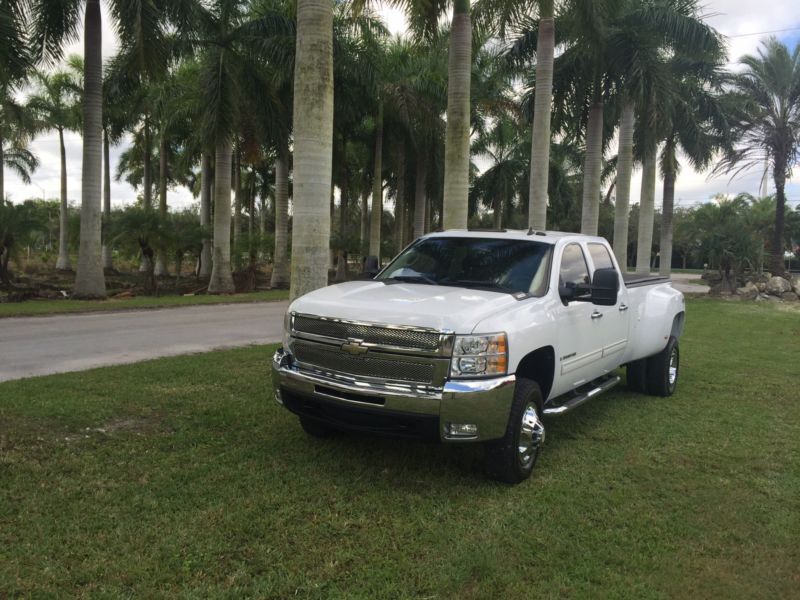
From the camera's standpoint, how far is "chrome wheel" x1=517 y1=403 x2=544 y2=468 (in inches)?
185

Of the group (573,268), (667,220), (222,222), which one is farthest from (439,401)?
(667,220)

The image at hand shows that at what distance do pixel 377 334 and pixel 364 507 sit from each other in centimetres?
116

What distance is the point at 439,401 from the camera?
4.20 metres

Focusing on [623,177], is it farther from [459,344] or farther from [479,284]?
[459,344]

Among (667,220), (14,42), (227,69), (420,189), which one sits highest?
(227,69)

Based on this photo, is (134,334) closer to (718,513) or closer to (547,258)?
(547,258)

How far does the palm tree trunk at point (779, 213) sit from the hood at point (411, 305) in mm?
32522

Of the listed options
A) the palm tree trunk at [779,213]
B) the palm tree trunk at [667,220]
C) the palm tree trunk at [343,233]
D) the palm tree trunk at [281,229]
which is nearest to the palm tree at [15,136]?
the palm tree trunk at [281,229]

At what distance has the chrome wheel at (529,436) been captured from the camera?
15.4 ft

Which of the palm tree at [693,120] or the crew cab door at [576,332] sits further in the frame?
the palm tree at [693,120]

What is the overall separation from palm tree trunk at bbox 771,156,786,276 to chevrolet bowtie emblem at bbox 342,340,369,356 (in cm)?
3352

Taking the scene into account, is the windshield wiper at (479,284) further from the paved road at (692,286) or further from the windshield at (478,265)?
the paved road at (692,286)

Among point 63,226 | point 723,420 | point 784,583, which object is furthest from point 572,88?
point 63,226

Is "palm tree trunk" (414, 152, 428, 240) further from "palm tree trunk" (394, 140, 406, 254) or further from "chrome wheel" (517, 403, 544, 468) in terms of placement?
"chrome wheel" (517, 403, 544, 468)
